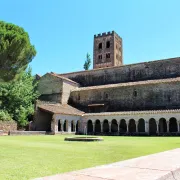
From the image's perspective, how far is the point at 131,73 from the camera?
39.8 m

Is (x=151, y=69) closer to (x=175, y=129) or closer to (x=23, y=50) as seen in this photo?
(x=175, y=129)

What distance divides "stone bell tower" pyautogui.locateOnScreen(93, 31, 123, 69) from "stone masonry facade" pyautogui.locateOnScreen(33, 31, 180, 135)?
16962mm

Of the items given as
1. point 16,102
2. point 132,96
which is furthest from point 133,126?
point 16,102

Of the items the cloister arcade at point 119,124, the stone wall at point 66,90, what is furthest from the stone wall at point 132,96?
the cloister arcade at point 119,124

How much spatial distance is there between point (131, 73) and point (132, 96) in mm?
6283

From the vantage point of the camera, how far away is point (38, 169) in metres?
5.60

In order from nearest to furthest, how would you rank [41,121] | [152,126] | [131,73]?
[152,126], [41,121], [131,73]

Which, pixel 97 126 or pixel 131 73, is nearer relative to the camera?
pixel 97 126

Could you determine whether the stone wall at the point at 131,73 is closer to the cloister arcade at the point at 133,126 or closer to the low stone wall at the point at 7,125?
the cloister arcade at the point at 133,126

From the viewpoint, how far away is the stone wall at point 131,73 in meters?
36.6

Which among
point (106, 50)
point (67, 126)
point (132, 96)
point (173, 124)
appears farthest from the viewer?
point (106, 50)

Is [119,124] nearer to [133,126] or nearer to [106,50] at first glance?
[133,126]

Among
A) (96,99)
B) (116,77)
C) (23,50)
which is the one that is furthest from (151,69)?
(23,50)

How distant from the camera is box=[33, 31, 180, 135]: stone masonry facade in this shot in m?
31.3
